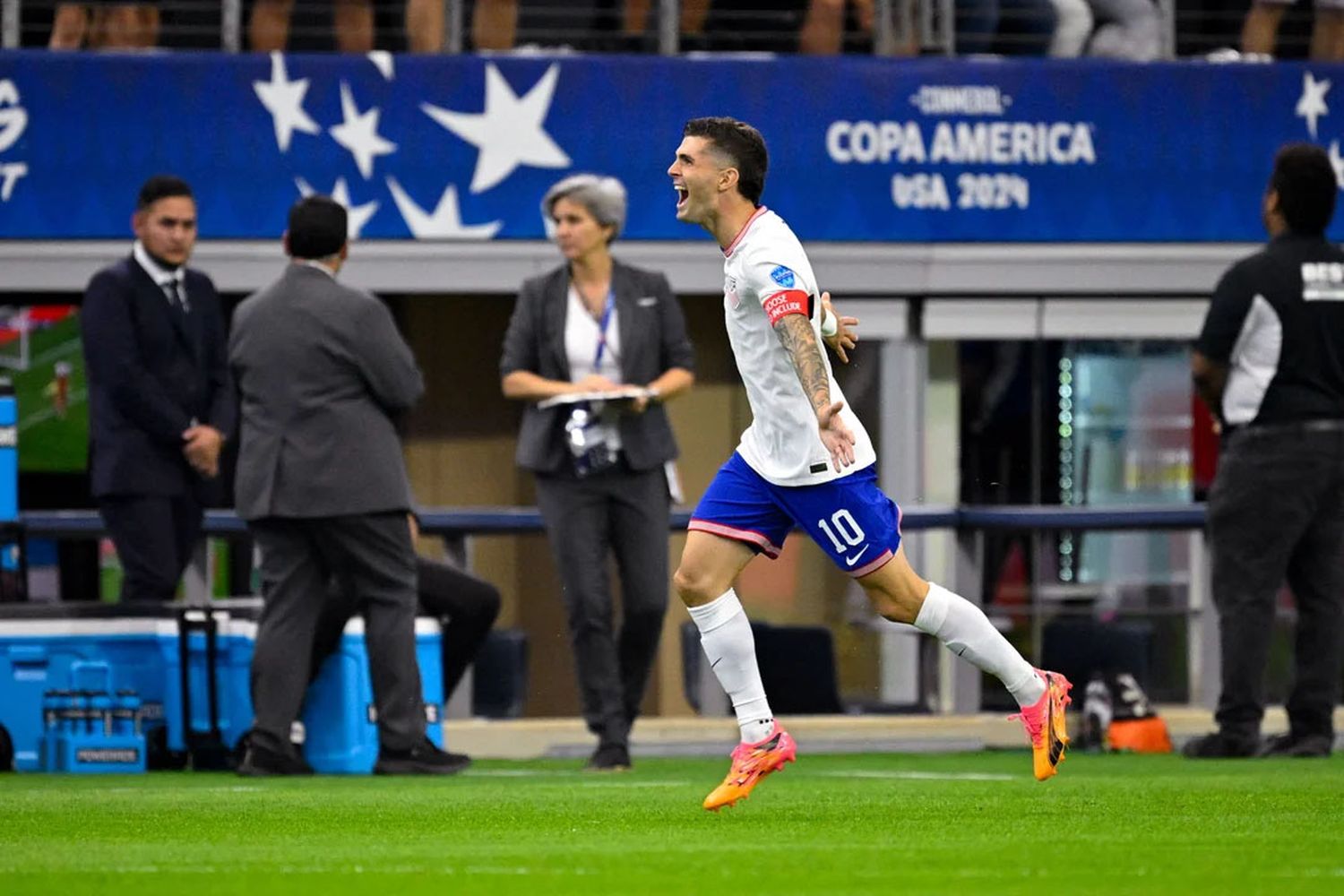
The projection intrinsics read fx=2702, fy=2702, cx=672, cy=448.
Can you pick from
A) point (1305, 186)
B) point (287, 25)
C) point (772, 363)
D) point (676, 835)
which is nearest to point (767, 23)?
point (287, 25)

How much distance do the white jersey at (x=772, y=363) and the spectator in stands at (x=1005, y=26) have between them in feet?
24.8

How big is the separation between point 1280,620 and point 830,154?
3418 mm

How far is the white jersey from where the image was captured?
7230 millimetres

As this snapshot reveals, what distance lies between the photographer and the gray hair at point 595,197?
10102mm

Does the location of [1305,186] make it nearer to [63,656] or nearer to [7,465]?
[63,656]

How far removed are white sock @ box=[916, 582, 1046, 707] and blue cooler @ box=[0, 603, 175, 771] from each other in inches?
164

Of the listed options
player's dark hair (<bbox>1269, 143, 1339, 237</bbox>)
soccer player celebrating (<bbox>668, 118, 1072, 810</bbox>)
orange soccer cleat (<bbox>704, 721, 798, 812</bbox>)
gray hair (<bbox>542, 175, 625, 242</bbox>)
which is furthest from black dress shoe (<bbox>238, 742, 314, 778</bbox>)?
player's dark hair (<bbox>1269, 143, 1339, 237</bbox>)

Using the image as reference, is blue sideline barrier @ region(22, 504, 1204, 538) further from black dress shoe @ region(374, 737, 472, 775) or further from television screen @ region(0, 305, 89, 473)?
black dress shoe @ region(374, 737, 472, 775)

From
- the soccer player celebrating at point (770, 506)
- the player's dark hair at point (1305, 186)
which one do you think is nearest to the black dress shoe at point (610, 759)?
the soccer player celebrating at point (770, 506)

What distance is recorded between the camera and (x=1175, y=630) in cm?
1341

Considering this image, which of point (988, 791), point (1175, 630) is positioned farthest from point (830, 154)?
point (988, 791)

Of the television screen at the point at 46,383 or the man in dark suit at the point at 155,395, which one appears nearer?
the man in dark suit at the point at 155,395

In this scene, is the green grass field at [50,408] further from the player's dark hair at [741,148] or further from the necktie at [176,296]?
the player's dark hair at [741,148]

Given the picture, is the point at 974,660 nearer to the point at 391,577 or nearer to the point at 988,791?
the point at 988,791
